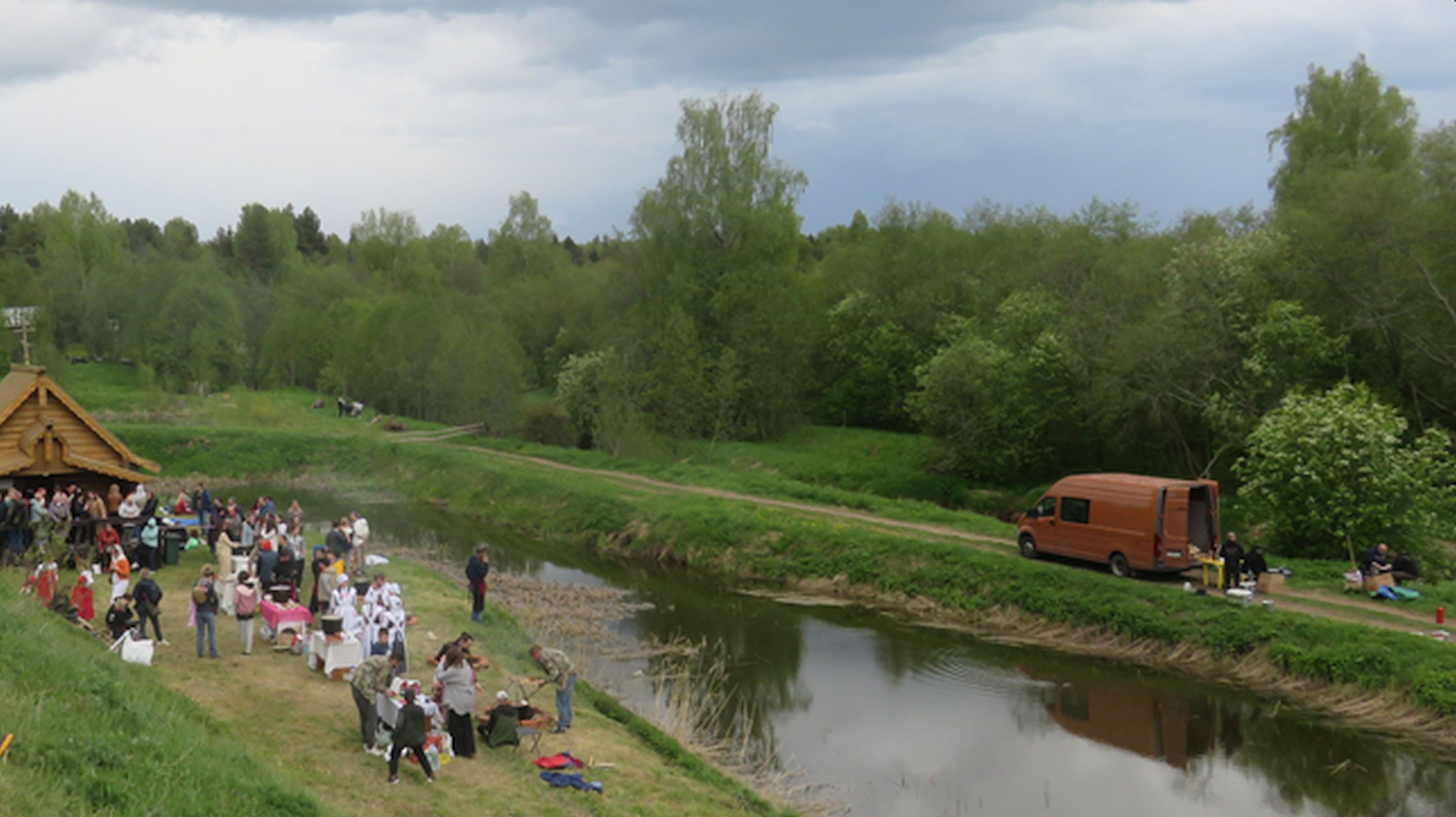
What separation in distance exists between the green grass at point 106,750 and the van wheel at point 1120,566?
2196 cm

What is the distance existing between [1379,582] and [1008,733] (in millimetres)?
10615

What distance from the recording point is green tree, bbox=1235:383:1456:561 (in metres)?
26.7

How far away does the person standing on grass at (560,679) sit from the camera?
17.6 metres

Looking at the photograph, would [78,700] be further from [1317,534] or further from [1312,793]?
[1317,534]

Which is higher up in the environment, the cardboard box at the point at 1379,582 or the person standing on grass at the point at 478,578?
the cardboard box at the point at 1379,582

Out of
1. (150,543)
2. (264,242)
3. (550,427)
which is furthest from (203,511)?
(264,242)

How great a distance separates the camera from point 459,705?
15734 millimetres

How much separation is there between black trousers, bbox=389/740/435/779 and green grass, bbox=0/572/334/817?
1968mm

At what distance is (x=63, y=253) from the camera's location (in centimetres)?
9412

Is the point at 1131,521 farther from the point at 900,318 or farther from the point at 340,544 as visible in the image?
the point at 900,318

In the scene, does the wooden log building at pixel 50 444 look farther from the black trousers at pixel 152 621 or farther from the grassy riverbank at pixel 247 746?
the black trousers at pixel 152 621

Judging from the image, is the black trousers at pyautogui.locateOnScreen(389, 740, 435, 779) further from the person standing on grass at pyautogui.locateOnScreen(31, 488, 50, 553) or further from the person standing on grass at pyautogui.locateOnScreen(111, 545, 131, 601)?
the person standing on grass at pyautogui.locateOnScreen(31, 488, 50, 553)

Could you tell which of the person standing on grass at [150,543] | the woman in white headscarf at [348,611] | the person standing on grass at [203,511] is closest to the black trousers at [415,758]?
the woman in white headscarf at [348,611]

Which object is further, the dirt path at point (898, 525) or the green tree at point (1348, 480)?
the green tree at point (1348, 480)
